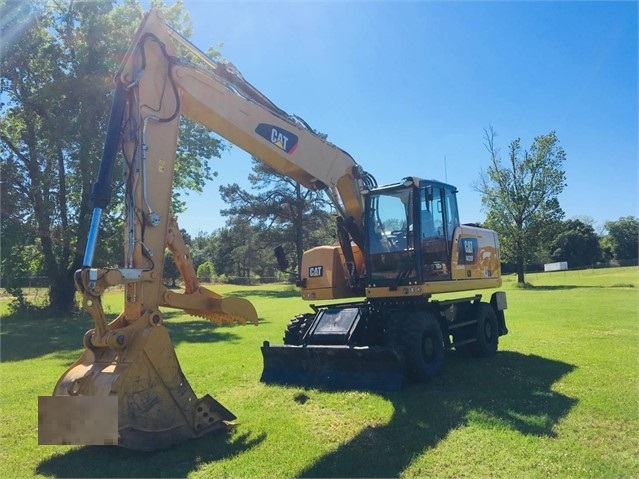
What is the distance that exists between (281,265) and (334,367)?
77.2 inches

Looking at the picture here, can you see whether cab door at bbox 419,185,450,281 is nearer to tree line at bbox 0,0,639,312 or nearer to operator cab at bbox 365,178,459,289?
operator cab at bbox 365,178,459,289

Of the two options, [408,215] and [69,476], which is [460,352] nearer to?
[408,215]

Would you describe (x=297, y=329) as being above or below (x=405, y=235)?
below

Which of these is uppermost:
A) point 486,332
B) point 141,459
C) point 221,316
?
point 221,316

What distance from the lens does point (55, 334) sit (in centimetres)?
1658

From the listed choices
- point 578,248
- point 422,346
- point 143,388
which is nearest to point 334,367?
point 422,346

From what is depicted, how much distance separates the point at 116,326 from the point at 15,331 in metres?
14.6

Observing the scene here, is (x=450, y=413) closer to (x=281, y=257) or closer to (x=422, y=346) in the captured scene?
(x=422, y=346)

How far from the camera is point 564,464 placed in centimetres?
486

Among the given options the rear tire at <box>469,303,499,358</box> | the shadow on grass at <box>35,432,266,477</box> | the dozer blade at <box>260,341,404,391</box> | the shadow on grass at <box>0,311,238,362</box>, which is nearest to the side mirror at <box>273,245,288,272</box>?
the dozer blade at <box>260,341,404,391</box>

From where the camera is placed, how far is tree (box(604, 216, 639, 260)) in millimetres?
77688

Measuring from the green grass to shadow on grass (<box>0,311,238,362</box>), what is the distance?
2.77 meters

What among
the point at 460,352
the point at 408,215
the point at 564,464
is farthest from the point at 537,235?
the point at 564,464

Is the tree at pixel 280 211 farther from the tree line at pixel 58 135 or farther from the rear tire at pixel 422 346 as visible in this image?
the rear tire at pixel 422 346
